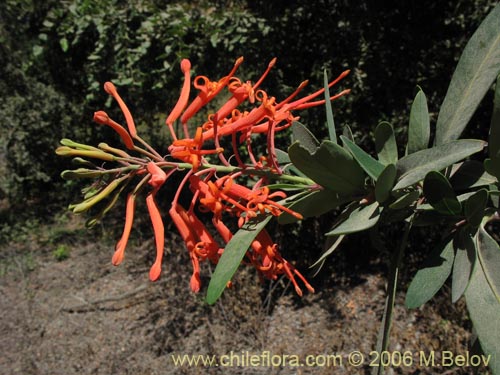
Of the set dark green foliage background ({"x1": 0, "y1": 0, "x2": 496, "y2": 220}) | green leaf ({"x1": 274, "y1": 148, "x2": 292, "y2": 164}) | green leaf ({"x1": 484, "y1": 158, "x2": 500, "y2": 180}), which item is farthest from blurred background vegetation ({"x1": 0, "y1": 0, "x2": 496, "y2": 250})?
green leaf ({"x1": 484, "y1": 158, "x2": 500, "y2": 180})

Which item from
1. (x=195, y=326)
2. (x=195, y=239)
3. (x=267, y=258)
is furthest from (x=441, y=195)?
(x=195, y=326)

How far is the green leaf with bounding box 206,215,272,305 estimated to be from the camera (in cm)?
62

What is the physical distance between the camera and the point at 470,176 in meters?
0.70

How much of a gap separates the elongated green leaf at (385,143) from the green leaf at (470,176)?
118mm

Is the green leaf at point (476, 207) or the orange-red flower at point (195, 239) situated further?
the orange-red flower at point (195, 239)

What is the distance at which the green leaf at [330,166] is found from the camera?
1.89ft

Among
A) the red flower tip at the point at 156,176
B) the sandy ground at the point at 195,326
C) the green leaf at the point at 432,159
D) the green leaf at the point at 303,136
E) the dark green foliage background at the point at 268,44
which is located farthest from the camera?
the sandy ground at the point at 195,326

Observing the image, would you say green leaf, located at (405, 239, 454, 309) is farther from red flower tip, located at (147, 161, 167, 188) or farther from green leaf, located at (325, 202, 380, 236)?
red flower tip, located at (147, 161, 167, 188)

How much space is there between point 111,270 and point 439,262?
383cm

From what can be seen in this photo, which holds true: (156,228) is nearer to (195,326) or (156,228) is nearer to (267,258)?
(267,258)

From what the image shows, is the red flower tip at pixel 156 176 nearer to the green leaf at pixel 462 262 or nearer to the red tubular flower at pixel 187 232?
the red tubular flower at pixel 187 232

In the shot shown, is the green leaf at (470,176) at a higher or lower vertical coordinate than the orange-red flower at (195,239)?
higher

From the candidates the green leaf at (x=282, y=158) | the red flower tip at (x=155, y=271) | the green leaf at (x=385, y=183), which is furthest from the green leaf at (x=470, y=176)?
the red flower tip at (x=155, y=271)

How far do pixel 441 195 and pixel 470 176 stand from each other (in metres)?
0.12
